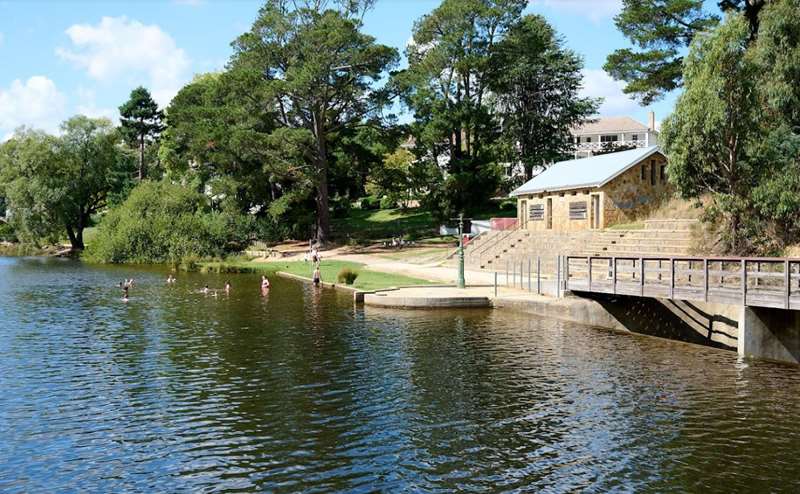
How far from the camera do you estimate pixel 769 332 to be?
23.1 m

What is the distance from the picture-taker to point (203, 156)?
77.3 m

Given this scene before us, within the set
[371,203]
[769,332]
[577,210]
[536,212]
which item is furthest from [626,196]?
[371,203]

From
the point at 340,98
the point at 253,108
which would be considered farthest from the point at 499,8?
the point at 253,108

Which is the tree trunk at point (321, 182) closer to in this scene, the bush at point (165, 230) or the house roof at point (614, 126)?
the bush at point (165, 230)

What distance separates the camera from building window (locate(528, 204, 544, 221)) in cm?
5609

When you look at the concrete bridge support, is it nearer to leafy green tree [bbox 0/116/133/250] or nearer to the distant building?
leafy green tree [bbox 0/116/133/250]

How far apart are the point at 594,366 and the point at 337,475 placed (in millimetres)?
11319

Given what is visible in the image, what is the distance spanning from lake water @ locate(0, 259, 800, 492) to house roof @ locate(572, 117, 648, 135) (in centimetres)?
9222

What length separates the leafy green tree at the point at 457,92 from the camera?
6919 cm

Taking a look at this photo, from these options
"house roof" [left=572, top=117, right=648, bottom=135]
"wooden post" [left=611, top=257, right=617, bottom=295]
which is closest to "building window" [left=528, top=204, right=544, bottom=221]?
"wooden post" [left=611, top=257, right=617, bottom=295]

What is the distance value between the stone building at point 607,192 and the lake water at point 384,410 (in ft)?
72.8

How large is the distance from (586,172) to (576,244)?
8.78 m

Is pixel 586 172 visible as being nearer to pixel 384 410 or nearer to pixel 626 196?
pixel 626 196

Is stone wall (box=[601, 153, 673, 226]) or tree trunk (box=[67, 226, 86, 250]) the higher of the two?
stone wall (box=[601, 153, 673, 226])
